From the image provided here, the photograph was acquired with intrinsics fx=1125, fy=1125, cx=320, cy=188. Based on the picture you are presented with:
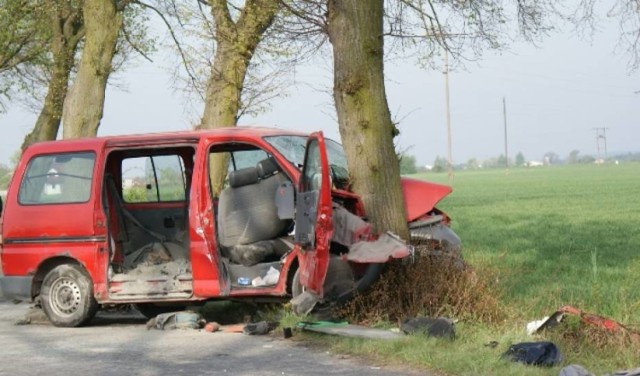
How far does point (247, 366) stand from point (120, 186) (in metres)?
4.74

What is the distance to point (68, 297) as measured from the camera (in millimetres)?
12242

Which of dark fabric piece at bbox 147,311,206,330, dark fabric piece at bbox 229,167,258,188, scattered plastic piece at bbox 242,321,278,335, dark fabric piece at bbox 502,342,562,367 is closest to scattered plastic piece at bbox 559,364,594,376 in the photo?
dark fabric piece at bbox 502,342,562,367

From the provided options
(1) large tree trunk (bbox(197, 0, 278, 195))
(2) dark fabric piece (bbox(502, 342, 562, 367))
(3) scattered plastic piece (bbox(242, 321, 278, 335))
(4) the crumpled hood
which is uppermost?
→ (1) large tree trunk (bbox(197, 0, 278, 195))

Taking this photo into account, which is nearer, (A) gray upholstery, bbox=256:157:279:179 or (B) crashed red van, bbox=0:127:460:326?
(B) crashed red van, bbox=0:127:460:326

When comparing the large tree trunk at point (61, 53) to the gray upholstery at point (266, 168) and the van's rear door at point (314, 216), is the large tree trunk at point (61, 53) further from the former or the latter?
the van's rear door at point (314, 216)

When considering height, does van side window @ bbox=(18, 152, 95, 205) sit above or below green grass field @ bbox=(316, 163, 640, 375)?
above

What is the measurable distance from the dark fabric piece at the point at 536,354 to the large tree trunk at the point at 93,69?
15.3m

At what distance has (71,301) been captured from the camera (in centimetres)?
1223

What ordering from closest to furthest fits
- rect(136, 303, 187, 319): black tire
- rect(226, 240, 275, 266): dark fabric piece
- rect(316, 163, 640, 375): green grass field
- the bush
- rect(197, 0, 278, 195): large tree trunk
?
rect(316, 163, 640, 375): green grass field → the bush → rect(226, 240, 275, 266): dark fabric piece → rect(136, 303, 187, 319): black tire → rect(197, 0, 278, 195): large tree trunk

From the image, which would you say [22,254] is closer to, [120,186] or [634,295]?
[120,186]

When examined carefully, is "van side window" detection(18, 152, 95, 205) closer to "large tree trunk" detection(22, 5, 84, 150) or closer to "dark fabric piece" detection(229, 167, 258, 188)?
"dark fabric piece" detection(229, 167, 258, 188)

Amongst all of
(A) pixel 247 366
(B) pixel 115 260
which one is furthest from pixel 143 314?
(A) pixel 247 366

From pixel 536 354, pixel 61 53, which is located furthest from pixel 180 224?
pixel 61 53

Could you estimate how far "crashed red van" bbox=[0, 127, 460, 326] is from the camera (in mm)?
11078
